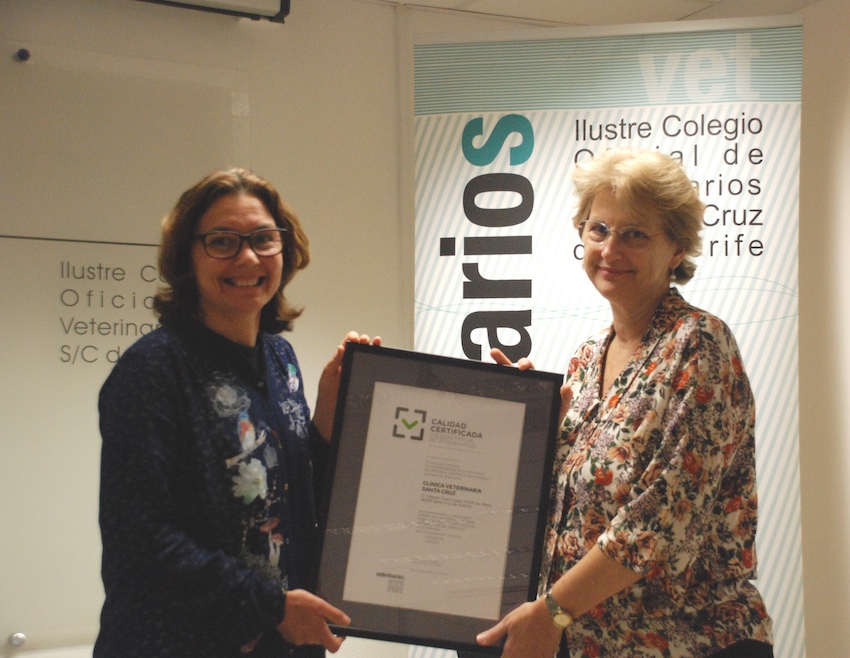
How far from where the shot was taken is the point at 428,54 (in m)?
3.15

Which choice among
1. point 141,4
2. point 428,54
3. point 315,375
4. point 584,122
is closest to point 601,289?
point 584,122

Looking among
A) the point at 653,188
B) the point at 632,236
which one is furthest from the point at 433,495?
the point at 653,188

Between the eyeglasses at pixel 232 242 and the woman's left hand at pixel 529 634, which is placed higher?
the eyeglasses at pixel 232 242

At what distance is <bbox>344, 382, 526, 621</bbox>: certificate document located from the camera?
6.01ft

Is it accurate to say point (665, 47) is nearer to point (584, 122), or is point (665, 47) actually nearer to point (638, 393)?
point (584, 122)

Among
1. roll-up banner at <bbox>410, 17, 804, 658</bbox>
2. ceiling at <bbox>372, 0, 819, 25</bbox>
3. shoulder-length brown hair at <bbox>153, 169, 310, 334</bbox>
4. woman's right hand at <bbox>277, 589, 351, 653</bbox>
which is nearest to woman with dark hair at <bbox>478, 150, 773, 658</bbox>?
woman's right hand at <bbox>277, 589, 351, 653</bbox>

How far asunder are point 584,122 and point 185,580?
7.52ft

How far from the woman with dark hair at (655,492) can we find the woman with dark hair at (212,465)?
1.69 feet

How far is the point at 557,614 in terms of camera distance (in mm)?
1782

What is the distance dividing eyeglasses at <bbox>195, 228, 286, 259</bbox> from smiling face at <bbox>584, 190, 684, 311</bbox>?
792mm

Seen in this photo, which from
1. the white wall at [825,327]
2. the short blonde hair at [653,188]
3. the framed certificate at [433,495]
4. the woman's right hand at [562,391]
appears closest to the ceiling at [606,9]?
the white wall at [825,327]

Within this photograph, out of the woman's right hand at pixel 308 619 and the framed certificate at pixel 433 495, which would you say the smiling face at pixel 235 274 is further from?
the woman's right hand at pixel 308 619

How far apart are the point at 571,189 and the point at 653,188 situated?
1241 mm

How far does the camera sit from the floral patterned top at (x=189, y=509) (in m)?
1.57
